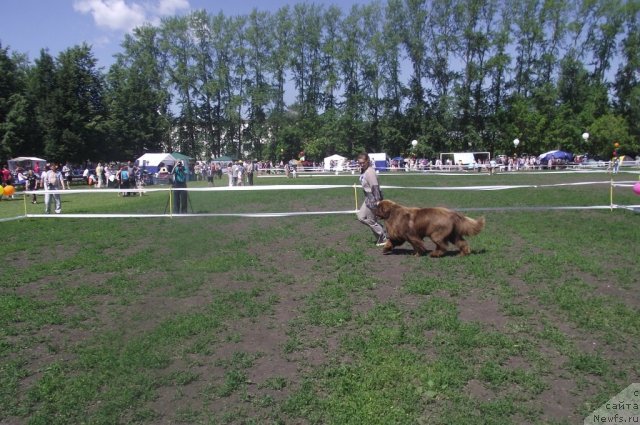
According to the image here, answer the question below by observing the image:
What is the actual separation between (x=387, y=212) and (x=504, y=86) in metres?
69.1

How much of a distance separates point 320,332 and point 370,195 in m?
5.07

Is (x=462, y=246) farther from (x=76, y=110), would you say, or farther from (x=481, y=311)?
(x=76, y=110)

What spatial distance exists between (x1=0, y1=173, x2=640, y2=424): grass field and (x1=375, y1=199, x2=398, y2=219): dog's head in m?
0.83

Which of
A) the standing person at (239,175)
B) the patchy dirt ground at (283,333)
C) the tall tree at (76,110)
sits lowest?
the patchy dirt ground at (283,333)

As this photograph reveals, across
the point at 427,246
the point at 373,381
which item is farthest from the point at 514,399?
the point at 427,246

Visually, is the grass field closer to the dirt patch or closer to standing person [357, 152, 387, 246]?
the dirt patch

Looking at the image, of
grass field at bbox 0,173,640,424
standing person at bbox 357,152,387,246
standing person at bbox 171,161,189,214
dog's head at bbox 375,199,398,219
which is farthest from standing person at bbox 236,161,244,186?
dog's head at bbox 375,199,398,219

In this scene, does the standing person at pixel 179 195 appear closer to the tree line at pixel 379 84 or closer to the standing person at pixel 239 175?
the standing person at pixel 239 175

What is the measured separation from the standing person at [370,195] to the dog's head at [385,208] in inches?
25.0

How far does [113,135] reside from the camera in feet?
181

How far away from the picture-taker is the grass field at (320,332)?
4371 millimetres

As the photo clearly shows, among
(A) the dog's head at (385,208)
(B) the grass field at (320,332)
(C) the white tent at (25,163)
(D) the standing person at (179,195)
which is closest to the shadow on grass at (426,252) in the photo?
(B) the grass field at (320,332)

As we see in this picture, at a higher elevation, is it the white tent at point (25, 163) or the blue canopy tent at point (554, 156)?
the blue canopy tent at point (554, 156)

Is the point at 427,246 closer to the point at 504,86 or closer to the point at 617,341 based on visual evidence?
the point at 617,341
